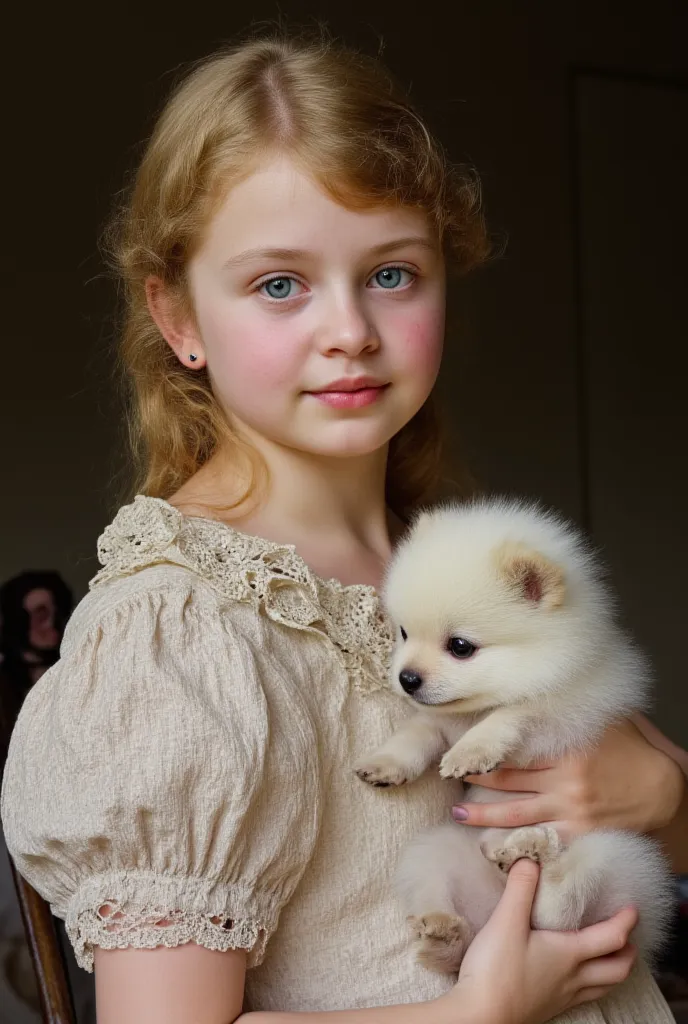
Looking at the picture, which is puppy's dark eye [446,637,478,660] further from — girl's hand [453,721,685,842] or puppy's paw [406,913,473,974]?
puppy's paw [406,913,473,974]

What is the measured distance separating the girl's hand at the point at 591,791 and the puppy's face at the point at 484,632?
4.2 inches

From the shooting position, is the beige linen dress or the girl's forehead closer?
the beige linen dress

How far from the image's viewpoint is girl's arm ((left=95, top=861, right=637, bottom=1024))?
3.80 ft

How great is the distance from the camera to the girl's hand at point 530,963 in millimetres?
1260

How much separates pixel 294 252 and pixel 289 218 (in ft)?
0.14

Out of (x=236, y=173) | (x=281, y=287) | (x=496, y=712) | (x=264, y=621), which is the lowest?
(x=496, y=712)

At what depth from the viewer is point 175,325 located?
1.62m

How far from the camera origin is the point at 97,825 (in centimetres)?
114

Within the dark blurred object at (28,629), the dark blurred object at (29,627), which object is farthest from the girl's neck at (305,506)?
the dark blurred object at (29,627)

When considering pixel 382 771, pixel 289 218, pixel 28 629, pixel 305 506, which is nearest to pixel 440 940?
pixel 382 771

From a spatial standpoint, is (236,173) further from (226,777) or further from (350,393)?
(226,777)

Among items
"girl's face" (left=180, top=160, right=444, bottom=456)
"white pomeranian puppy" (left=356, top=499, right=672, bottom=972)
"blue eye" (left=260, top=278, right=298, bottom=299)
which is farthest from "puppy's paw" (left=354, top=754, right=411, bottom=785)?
"blue eye" (left=260, top=278, right=298, bottom=299)

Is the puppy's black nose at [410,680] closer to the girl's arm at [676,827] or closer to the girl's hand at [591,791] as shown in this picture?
the girl's hand at [591,791]

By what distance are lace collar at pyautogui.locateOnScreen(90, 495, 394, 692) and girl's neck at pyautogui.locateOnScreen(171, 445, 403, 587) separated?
3.3 inches
